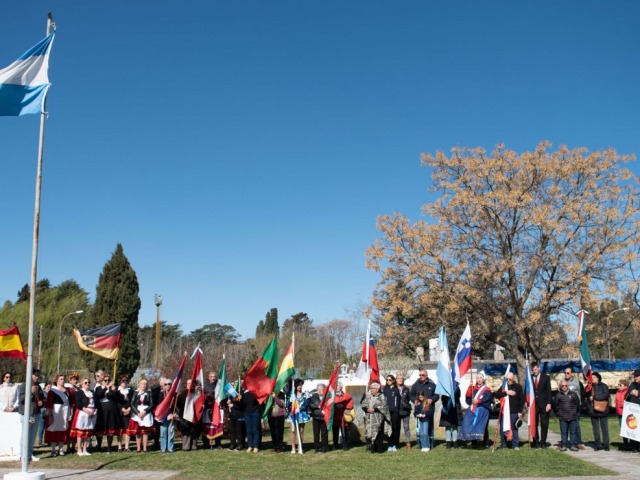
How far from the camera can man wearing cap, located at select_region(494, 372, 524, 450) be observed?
50.1 feet

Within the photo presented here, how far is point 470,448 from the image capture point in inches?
609

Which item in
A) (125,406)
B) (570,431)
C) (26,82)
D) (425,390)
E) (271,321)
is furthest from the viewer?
(271,321)

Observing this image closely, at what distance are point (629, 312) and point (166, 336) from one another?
233 ft

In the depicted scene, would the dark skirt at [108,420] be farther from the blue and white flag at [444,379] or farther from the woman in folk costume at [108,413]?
the blue and white flag at [444,379]

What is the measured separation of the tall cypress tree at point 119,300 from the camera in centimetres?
4705

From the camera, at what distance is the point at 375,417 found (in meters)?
15.1

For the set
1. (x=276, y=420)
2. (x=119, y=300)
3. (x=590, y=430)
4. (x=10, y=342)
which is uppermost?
(x=119, y=300)

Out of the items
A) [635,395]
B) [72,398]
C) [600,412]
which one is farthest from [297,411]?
[635,395]

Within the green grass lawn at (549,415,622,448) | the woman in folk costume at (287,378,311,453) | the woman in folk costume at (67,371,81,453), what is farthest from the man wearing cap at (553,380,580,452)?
the woman in folk costume at (67,371,81,453)

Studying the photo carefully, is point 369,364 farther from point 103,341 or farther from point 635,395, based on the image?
point 103,341

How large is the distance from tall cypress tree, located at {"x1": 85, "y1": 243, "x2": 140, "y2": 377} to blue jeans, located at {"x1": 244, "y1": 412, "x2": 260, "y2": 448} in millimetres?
32803

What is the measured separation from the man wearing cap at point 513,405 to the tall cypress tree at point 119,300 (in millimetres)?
35474

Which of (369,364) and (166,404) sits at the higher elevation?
(369,364)

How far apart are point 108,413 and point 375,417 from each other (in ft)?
21.0
